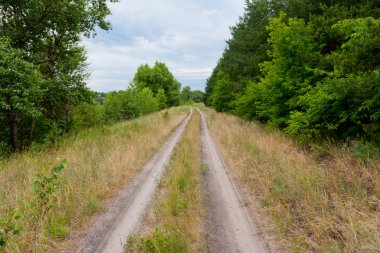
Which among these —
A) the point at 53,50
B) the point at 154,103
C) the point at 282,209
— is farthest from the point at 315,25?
the point at 154,103

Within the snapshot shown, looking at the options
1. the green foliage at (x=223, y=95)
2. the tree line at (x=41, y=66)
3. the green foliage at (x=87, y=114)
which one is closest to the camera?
the tree line at (x=41, y=66)

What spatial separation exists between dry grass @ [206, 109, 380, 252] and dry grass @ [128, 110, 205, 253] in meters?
1.61

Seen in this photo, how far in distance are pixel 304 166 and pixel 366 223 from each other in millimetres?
3839

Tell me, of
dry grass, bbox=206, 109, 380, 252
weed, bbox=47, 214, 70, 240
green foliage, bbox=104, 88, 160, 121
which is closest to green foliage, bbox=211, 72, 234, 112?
green foliage, bbox=104, 88, 160, 121

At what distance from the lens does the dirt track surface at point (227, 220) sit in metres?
4.81

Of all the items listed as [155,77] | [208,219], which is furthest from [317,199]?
[155,77]

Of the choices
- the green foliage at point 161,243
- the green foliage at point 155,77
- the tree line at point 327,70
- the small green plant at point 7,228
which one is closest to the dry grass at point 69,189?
the small green plant at point 7,228

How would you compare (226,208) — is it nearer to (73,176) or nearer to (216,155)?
(73,176)

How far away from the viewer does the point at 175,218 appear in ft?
19.1

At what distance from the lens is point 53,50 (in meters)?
15.2

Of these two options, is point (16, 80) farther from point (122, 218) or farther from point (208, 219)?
point (208, 219)

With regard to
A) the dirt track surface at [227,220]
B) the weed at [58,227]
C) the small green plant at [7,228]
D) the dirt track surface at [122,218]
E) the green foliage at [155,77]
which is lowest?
the dirt track surface at [227,220]

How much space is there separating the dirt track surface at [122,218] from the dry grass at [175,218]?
0.82ft

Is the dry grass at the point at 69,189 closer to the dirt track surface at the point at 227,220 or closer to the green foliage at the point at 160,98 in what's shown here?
the dirt track surface at the point at 227,220
